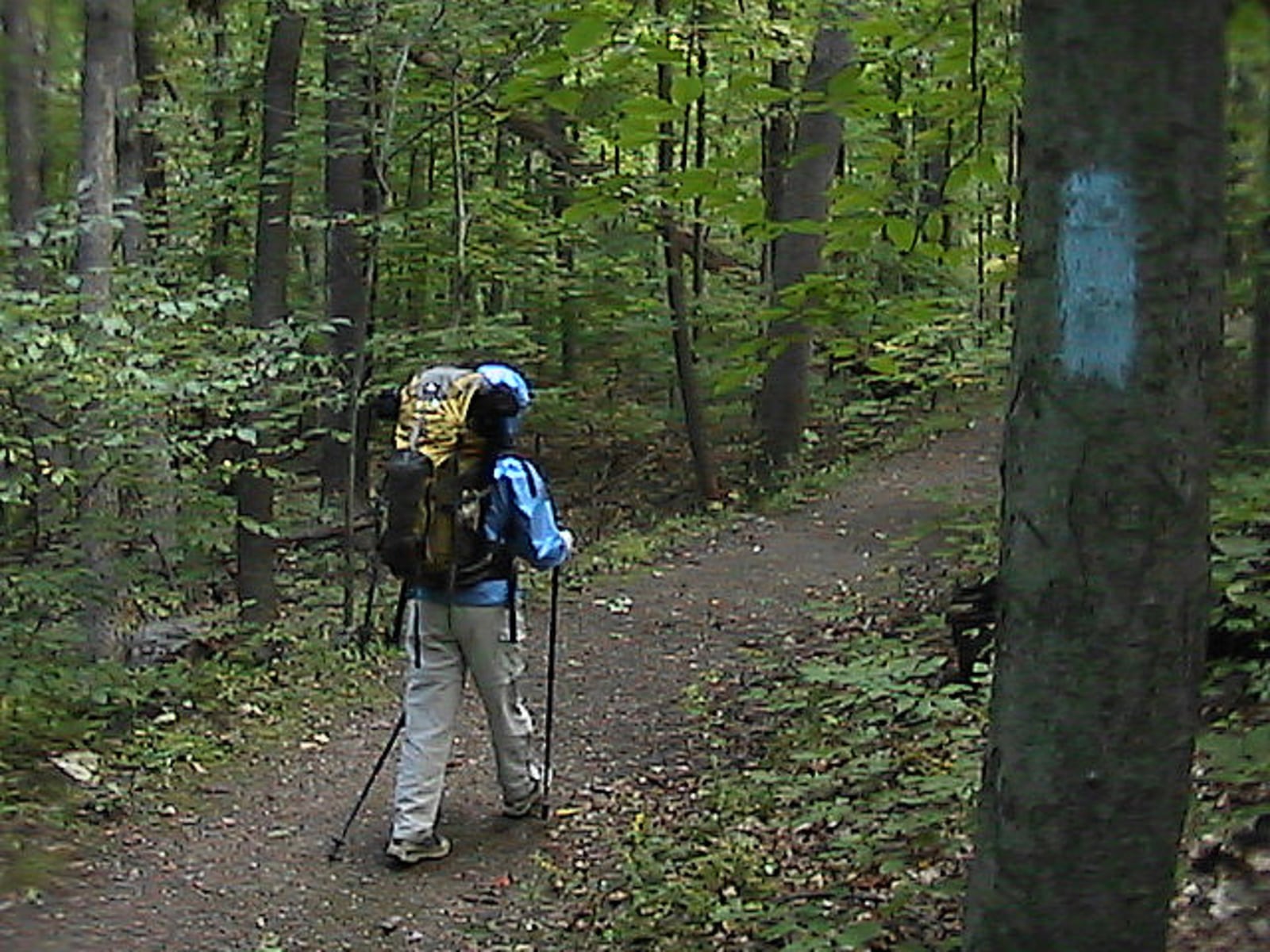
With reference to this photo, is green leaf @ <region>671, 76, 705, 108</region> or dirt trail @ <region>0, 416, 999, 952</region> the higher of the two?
green leaf @ <region>671, 76, 705, 108</region>

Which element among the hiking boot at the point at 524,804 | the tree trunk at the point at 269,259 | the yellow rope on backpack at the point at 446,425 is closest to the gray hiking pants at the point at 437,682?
the hiking boot at the point at 524,804

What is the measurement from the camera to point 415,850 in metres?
5.98

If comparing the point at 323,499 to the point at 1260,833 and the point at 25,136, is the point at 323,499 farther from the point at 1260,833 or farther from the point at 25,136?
the point at 1260,833

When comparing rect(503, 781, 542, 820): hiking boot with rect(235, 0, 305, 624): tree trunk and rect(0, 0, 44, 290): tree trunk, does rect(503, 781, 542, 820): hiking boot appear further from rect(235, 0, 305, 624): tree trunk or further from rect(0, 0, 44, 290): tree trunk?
rect(0, 0, 44, 290): tree trunk

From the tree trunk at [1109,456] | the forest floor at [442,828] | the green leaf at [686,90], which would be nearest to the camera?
the tree trunk at [1109,456]

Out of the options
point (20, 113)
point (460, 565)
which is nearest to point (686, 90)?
point (460, 565)

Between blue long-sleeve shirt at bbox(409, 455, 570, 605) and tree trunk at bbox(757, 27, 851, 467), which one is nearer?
blue long-sleeve shirt at bbox(409, 455, 570, 605)

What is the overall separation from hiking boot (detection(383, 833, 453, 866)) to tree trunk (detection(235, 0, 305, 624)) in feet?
17.1

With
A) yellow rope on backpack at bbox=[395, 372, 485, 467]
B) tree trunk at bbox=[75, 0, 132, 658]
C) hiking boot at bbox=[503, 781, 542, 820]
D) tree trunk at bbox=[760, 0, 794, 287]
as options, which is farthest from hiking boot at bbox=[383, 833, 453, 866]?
tree trunk at bbox=[75, 0, 132, 658]

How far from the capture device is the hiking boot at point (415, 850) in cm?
596

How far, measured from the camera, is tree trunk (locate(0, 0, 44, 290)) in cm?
1353

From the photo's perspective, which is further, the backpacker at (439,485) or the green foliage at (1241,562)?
the backpacker at (439,485)

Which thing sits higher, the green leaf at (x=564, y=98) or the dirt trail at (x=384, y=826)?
the green leaf at (x=564, y=98)

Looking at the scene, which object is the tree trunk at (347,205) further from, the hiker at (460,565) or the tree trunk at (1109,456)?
the tree trunk at (1109,456)
